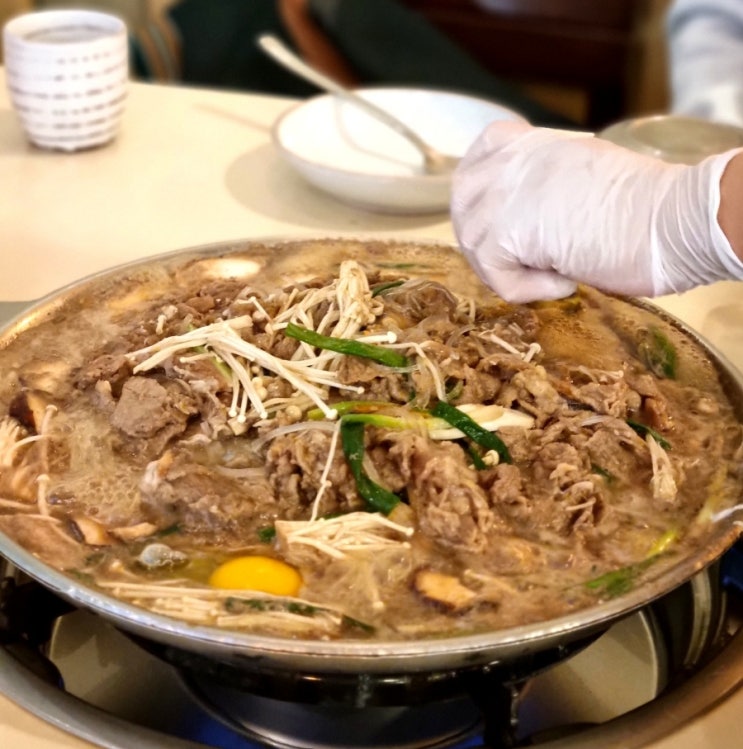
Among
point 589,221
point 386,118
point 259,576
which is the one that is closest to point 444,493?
point 259,576

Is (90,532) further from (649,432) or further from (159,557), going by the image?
(649,432)

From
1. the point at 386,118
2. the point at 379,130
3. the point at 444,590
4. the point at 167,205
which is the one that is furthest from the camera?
the point at 379,130

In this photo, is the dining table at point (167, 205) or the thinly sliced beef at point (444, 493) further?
the dining table at point (167, 205)

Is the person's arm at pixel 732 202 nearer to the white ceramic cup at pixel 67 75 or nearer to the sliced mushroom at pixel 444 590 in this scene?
the sliced mushroom at pixel 444 590

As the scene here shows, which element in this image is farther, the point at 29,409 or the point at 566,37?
the point at 566,37

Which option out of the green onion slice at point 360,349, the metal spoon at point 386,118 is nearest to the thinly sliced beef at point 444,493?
the green onion slice at point 360,349

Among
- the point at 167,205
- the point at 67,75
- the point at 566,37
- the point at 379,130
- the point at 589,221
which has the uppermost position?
the point at 589,221

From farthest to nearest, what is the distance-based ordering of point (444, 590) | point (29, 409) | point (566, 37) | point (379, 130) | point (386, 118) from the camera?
point (566, 37) → point (379, 130) → point (386, 118) → point (29, 409) → point (444, 590)

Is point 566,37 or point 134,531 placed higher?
point 134,531

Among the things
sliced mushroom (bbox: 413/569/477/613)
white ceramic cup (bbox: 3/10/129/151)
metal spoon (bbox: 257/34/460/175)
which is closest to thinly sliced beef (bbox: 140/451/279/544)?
sliced mushroom (bbox: 413/569/477/613)
